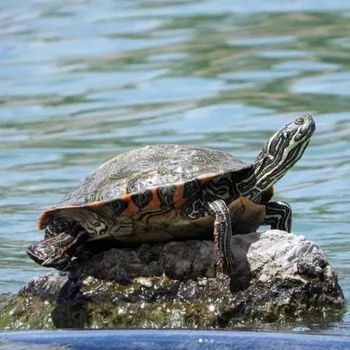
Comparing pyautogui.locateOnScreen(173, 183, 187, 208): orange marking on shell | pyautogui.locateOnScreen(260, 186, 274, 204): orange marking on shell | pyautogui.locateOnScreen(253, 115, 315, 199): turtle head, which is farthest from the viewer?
pyautogui.locateOnScreen(260, 186, 274, 204): orange marking on shell

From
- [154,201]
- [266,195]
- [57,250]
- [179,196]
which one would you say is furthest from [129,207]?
A: [266,195]

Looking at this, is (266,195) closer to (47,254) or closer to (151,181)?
(151,181)

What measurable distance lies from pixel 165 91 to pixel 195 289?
23.7 ft

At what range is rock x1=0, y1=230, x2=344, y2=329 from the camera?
18.4ft

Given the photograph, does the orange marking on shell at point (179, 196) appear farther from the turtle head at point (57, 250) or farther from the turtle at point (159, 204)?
the turtle head at point (57, 250)

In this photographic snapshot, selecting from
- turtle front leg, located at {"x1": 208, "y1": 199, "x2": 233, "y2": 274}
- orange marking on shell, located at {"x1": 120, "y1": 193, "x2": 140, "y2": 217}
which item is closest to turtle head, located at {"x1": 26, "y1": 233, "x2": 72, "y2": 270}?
orange marking on shell, located at {"x1": 120, "y1": 193, "x2": 140, "y2": 217}

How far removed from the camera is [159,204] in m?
5.68

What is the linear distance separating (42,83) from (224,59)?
73.0 inches

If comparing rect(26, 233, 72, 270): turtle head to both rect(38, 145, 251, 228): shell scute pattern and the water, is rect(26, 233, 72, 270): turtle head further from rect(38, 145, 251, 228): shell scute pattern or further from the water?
the water

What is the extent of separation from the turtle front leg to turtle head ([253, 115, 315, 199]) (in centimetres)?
43

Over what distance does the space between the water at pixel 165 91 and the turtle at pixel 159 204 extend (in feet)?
3.16

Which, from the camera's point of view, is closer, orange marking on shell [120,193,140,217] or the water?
orange marking on shell [120,193,140,217]

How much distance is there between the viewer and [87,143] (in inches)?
436

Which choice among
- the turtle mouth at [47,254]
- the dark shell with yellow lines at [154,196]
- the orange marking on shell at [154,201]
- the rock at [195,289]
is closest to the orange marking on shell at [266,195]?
the dark shell with yellow lines at [154,196]
